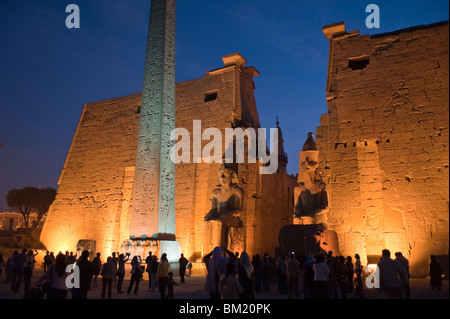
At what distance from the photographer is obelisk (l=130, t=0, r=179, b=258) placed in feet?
25.8

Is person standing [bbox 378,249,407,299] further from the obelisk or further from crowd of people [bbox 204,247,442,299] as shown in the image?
the obelisk

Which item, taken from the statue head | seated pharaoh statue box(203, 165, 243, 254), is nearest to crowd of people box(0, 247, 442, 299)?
seated pharaoh statue box(203, 165, 243, 254)

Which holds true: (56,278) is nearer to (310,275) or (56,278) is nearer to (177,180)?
(310,275)

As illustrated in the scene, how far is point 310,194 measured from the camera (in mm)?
7188

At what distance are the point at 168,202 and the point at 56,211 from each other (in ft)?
28.0

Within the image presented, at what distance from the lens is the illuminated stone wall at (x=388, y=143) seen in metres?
8.49

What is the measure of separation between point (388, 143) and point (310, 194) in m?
3.33

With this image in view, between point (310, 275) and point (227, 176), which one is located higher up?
point (227, 176)

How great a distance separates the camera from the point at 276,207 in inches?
472

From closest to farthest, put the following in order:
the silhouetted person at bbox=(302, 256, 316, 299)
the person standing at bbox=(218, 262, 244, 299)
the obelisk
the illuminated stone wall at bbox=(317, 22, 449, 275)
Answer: the person standing at bbox=(218, 262, 244, 299) → the silhouetted person at bbox=(302, 256, 316, 299) → the obelisk → the illuminated stone wall at bbox=(317, 22, 449, 275)

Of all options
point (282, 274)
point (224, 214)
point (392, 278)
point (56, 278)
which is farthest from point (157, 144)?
point (392, 278)

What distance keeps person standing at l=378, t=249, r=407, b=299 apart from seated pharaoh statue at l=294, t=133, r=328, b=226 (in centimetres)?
347

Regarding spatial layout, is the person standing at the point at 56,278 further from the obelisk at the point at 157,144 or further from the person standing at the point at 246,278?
the obelisk at the point at 157,144

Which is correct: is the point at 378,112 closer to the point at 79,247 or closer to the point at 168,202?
the point at 168,202
